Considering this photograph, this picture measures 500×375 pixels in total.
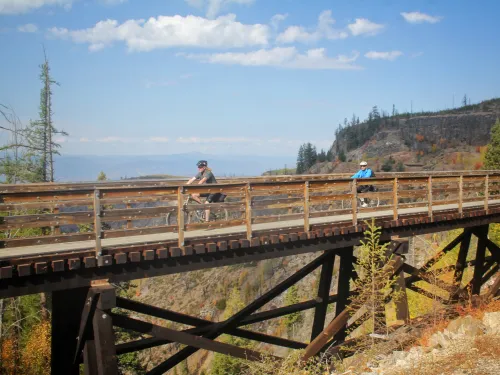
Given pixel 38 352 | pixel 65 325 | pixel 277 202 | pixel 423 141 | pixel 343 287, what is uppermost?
pixel 423 141

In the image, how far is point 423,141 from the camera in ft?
329

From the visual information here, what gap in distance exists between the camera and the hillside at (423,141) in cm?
8350

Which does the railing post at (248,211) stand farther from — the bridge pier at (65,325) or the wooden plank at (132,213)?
the bridge pier at (65,325)

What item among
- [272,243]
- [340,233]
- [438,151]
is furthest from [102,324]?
[438,151]

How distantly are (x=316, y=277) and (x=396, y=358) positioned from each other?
47.8 metres

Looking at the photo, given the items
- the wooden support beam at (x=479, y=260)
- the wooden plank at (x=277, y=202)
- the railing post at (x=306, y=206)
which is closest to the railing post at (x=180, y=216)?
the wooden plank at (x=277, y=202)

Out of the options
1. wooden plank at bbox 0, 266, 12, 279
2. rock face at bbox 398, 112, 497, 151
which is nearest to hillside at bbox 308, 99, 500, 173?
rock face at bbox 398, 112, 497, 151

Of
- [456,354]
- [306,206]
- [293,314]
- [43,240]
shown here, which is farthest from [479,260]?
[293,314]

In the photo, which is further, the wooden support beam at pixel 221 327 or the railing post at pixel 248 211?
the wooden support beam at pixel 221 327

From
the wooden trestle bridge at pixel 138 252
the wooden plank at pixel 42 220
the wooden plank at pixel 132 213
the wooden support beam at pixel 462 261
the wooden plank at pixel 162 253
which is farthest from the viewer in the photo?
the wooden support beam at pixel 462 261

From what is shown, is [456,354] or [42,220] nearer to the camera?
[42,220]

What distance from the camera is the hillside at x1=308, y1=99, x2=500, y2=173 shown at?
274ft

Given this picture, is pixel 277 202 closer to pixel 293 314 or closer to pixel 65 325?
pixel 65 325

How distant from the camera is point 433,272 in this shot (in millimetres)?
12766
